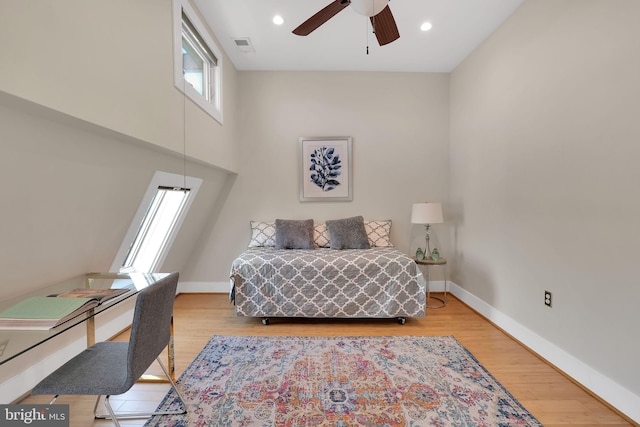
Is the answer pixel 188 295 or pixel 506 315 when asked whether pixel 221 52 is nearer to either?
pixel 188 295

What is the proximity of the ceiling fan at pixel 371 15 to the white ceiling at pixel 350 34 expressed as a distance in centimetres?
53

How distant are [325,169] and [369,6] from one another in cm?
218

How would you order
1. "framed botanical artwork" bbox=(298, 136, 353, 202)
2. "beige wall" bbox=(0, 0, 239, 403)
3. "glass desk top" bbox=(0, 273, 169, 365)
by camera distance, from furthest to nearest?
1. "framed botanical artwork" bbox=(298, 136, 353, 202)
2. "beige wall" bbox=(0, 0, 239, 403)
3. "glass desk top" bbox=(0, 273, 169, 365)

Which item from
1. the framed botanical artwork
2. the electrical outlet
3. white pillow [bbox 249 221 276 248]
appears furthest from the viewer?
the framed botanical artwork

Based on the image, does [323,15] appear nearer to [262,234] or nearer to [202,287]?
[262,234]

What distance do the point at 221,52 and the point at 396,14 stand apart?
1789 millimetres

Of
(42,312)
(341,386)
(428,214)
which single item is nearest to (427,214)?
(428,214)

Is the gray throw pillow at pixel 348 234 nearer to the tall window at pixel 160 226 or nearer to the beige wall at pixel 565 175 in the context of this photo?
the beige wall at pixel 565 175

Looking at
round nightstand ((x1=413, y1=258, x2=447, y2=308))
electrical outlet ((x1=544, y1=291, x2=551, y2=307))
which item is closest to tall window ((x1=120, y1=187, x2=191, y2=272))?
round nightstand ((x1=413, y1=258, x2=447, y2=308))

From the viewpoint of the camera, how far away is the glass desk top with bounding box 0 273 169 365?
110 cm

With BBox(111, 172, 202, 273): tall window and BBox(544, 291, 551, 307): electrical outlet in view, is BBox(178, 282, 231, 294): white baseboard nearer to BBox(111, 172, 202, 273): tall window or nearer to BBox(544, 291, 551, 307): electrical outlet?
BBox(111, 172, 202, 273): tall window

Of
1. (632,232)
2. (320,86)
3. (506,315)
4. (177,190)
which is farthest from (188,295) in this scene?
(632,232)

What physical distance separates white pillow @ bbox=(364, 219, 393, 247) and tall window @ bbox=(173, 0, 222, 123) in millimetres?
2085

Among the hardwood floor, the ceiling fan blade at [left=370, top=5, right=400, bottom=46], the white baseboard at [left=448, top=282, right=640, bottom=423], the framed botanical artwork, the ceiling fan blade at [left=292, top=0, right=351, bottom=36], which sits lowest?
the hardwood floor
